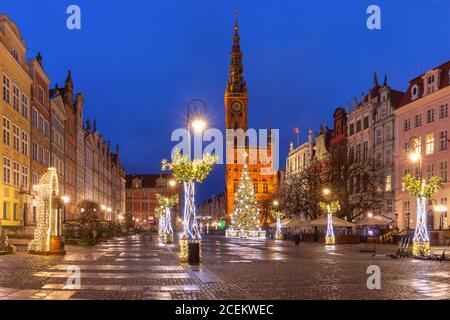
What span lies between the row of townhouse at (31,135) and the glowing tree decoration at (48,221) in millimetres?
12258

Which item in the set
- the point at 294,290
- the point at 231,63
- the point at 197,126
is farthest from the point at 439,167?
the point at 231,63

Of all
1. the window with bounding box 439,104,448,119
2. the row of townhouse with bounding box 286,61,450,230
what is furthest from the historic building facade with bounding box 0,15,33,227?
the window with bounding box 439,104,448,119

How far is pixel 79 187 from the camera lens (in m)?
81.9

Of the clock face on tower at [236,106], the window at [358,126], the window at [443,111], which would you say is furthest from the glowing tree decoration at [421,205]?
the clock face on tower at [236,106]

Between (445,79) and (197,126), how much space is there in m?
38.9

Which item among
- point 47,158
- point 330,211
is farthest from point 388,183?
point 47,158

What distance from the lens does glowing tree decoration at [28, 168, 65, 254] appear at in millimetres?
30984

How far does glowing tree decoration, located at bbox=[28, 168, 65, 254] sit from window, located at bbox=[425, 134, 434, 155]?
3785 cm

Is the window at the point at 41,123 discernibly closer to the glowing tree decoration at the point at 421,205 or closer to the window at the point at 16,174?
the window at the point at 16,174

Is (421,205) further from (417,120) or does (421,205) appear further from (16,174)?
(417,120)

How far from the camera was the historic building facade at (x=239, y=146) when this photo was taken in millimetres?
146000

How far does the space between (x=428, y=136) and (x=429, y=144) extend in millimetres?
745

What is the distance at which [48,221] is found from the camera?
3112cm

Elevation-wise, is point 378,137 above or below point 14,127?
above
